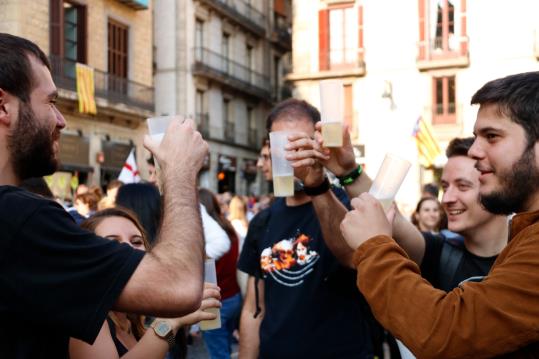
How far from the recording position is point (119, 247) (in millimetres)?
1910

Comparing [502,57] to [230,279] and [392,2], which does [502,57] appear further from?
[230,279]

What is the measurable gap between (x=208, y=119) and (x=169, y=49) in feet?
10.7

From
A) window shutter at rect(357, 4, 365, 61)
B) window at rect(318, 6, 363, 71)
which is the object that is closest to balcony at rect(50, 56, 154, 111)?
window at rect(318, 6, 363, 71)

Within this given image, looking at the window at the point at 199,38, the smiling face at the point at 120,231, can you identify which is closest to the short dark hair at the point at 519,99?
the smiling face at the point at 120,231

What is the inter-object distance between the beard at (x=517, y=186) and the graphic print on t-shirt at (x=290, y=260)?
148 centimetres

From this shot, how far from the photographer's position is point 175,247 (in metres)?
1.96

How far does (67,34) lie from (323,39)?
403 inches

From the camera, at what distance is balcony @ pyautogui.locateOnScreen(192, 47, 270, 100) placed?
29.1m

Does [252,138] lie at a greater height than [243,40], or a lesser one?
lesser

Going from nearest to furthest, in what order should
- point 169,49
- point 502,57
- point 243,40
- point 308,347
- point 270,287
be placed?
point 308,347 → point 270,287 → point 502,57 → point 169,49 → point 243,40

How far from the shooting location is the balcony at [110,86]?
20156mm

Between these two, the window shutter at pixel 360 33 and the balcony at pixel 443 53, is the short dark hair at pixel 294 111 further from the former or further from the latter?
the window shutter at pixel 360 33

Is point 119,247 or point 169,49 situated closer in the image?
point 119,247

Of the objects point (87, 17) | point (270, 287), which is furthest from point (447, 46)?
point (270, 287)
